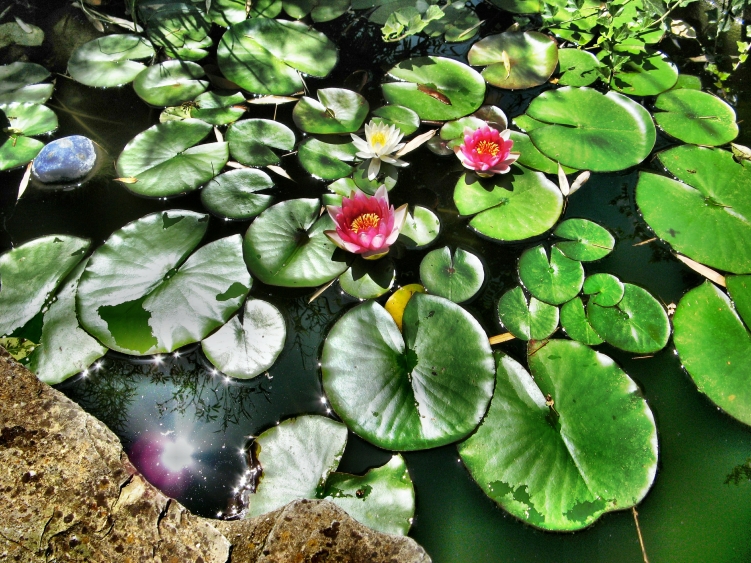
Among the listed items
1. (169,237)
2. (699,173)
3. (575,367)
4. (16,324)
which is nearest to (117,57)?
(169,237)

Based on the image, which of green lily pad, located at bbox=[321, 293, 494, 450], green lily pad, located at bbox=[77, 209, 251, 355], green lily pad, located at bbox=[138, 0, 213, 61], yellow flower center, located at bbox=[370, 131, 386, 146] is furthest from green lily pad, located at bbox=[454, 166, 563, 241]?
green lily pad, located at bbox=[138, 0, 213, 61]

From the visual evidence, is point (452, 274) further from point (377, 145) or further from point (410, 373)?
point (377, 145)

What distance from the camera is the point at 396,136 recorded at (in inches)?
100.0

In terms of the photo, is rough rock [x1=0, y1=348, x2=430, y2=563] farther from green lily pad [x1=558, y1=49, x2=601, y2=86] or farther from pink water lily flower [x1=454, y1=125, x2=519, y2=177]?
green lily pad [x1=558, y1=49, x2=601, y2=86]

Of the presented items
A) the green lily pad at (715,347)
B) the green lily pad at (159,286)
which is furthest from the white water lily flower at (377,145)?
the green lily pad at (715,347)

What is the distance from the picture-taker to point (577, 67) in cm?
311

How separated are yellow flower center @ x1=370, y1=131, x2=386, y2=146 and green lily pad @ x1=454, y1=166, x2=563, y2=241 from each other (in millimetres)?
462

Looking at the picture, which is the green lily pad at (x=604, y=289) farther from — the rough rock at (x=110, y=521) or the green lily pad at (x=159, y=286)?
the green lily pad at (x=159, y=286)

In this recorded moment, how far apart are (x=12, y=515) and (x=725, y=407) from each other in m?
2.55

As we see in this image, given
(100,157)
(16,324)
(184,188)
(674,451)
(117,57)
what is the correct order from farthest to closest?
(117,57), (100,157), (184,188), (16,324), (674,451)

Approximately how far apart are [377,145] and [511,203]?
2.46ft

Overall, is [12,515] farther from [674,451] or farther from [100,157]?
[674,451]

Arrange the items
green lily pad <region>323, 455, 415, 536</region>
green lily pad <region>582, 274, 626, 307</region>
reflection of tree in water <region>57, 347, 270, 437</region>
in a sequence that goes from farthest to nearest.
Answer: green lily pad <region>582, 274, 626, 307</region>
reflection of tree in water <region>57, 347, 270, 437</region>
green lily pad <region>323, 455, 415, 536</region>

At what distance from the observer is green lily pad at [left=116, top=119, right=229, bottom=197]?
100 inches
